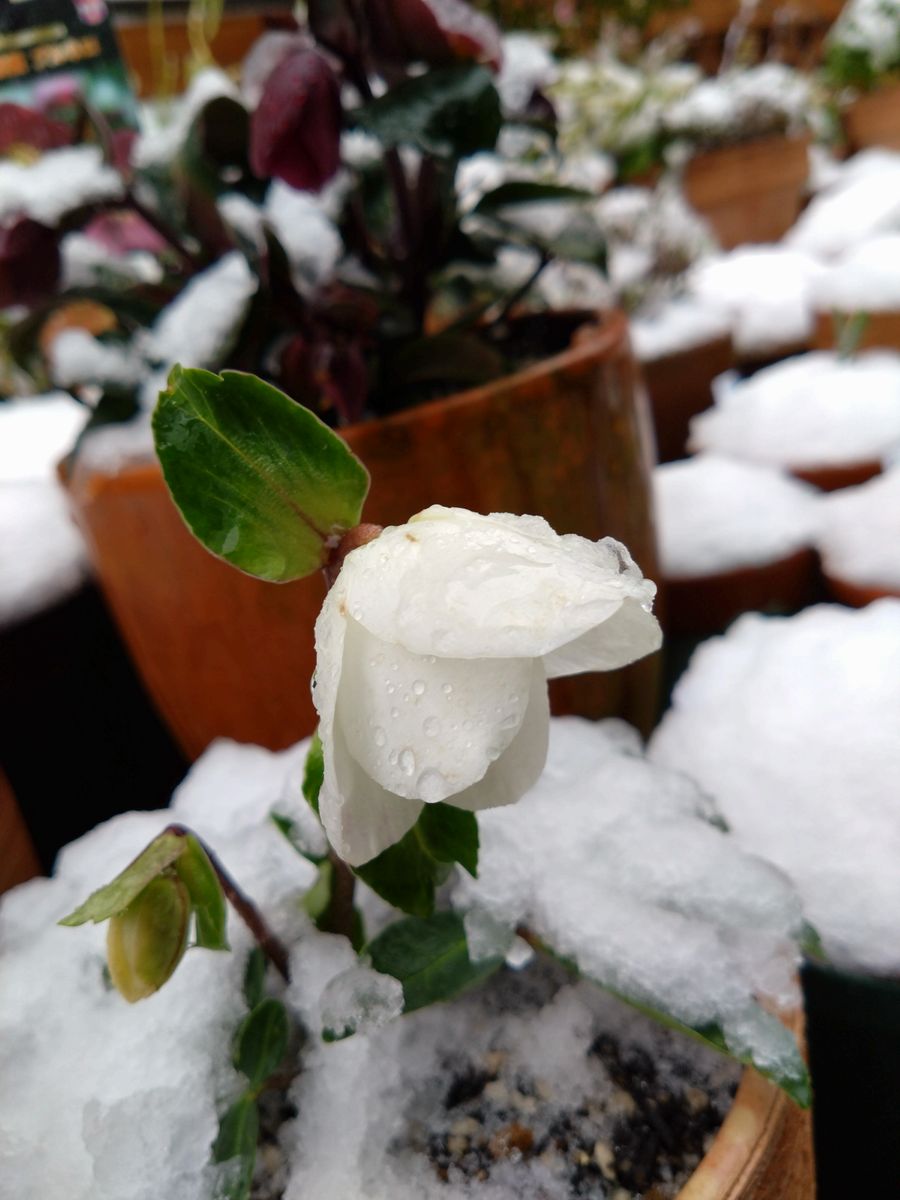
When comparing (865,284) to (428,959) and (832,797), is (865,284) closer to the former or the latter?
(832,797)

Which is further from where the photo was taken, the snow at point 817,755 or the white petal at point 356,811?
the snow at point 817,755

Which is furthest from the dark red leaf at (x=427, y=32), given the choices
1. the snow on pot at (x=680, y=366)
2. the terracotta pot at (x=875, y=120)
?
the terracotta pot at (x=875, y=120)

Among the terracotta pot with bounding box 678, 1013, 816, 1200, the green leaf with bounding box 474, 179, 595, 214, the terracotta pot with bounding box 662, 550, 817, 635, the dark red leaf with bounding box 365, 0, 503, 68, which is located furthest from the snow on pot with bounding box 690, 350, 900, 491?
the terracotta pot with bounding box 678, 1013, 816, 1200

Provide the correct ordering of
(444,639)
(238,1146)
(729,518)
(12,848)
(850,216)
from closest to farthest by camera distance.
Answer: (444,639)
(238,1146)
(12,848)
(729,518)
(850,216)

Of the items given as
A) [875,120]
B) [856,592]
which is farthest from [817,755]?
[875,120]

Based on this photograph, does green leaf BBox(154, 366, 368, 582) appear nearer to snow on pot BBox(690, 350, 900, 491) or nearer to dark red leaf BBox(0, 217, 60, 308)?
dark red leaf BBox(0, 217, 60, 308)

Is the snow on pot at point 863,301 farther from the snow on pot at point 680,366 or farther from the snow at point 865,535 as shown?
the snow at point 865,535
